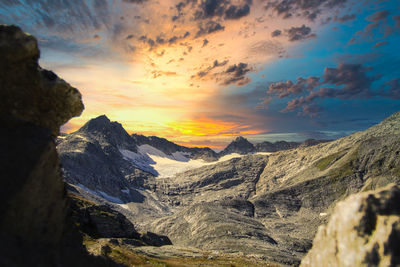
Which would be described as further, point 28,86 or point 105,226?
point 105,226

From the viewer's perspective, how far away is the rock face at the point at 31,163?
946cm

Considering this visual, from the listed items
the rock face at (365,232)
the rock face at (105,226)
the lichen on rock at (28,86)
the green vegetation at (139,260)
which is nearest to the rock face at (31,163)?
the lichen on rock at (28,86)

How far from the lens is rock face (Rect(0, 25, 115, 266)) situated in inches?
372

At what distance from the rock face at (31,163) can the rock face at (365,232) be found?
12.4m

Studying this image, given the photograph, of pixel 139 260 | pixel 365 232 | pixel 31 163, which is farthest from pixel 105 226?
pixel 365 232

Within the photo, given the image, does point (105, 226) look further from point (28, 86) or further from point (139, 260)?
point (28, 86)

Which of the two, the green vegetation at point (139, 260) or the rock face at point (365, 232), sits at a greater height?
the rock face at point (365, 232)

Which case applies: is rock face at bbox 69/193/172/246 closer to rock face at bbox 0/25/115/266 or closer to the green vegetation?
the green vegetation

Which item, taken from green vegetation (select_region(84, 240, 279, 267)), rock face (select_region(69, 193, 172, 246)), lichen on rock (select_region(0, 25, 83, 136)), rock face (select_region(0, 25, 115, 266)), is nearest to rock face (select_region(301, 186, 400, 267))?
rock face (select_region(0, 25, 115, 266))

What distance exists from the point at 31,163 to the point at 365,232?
1449cm

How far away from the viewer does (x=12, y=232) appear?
9.36 meters

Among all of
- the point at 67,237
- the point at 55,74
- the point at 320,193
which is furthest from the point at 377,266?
the point at 320,193

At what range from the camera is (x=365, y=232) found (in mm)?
8648

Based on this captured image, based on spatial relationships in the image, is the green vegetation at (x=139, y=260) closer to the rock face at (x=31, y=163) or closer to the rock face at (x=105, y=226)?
the rock face at (x=31, y=163)
